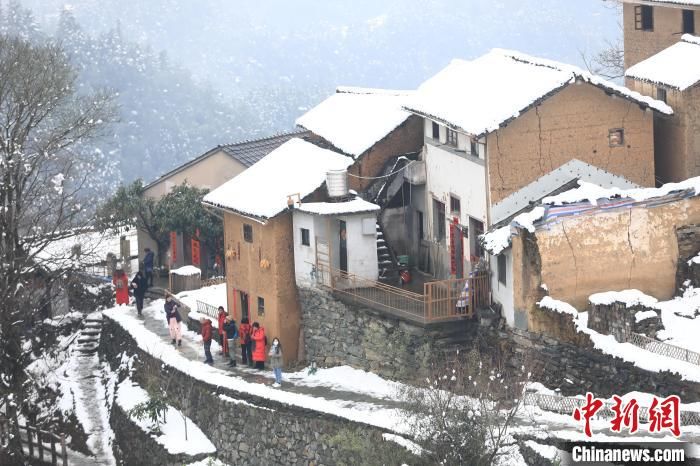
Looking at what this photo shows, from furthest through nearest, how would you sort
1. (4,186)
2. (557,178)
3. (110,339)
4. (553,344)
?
(110,339)
(4,186)
(557,178)
(553,344)

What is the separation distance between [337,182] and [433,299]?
5291 millimetres

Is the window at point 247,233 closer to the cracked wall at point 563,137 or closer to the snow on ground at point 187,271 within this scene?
the snow on ground at point 187,271

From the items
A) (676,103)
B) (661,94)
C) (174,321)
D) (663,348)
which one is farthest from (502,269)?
(174,321)

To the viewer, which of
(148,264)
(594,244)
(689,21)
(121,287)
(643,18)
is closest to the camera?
(594,244)

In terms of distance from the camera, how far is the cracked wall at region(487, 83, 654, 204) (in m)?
41.3

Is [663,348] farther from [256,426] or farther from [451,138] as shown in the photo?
[256,426]

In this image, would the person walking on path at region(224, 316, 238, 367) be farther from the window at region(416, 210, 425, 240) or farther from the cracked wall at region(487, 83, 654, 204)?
the cracked wall at region(487, 83, 654, 204)

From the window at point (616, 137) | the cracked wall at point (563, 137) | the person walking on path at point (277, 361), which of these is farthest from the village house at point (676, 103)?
the person walking on path at point (277, 361)

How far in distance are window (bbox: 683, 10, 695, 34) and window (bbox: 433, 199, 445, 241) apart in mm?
10604

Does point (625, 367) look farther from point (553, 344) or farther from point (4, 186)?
point (4, 186)

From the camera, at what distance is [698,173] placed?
42344 millimetres

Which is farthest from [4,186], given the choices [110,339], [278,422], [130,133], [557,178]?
[130,133]

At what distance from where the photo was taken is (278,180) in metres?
46.3

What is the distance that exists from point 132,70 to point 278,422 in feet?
341
